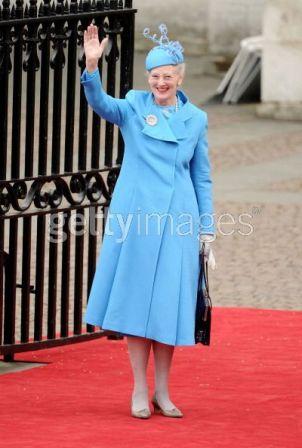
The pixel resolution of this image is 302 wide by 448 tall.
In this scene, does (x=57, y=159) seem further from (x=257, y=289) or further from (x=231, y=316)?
(x=257, y=289)

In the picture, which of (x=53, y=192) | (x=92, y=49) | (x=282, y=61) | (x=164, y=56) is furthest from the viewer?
(x=282, y=61)

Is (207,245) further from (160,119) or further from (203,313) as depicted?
(160,119)

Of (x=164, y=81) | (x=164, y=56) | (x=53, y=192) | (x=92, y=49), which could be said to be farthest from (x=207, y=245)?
(x=53, y=192)

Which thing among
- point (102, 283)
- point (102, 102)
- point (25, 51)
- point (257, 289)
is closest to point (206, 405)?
point (102, 283)

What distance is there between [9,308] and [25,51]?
139 cm

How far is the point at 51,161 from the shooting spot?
8430 mm

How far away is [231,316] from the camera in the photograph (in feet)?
32.4

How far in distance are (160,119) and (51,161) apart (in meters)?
1.59

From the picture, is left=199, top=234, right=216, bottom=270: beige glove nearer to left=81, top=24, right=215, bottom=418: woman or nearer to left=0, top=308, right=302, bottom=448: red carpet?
left=81, top=24, right=215, bottom=418: woman

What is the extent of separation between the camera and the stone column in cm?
2038

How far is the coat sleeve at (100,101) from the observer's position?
266 inches

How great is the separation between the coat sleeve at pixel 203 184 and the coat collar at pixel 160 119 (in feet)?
0.37

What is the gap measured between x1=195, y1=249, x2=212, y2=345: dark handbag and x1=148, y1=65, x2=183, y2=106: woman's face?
2.73 feet

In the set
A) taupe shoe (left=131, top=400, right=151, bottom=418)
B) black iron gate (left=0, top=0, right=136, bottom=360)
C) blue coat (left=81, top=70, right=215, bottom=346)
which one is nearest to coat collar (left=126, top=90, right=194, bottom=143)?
blue coat (left=81, top=70, right=215, bottom=346)
